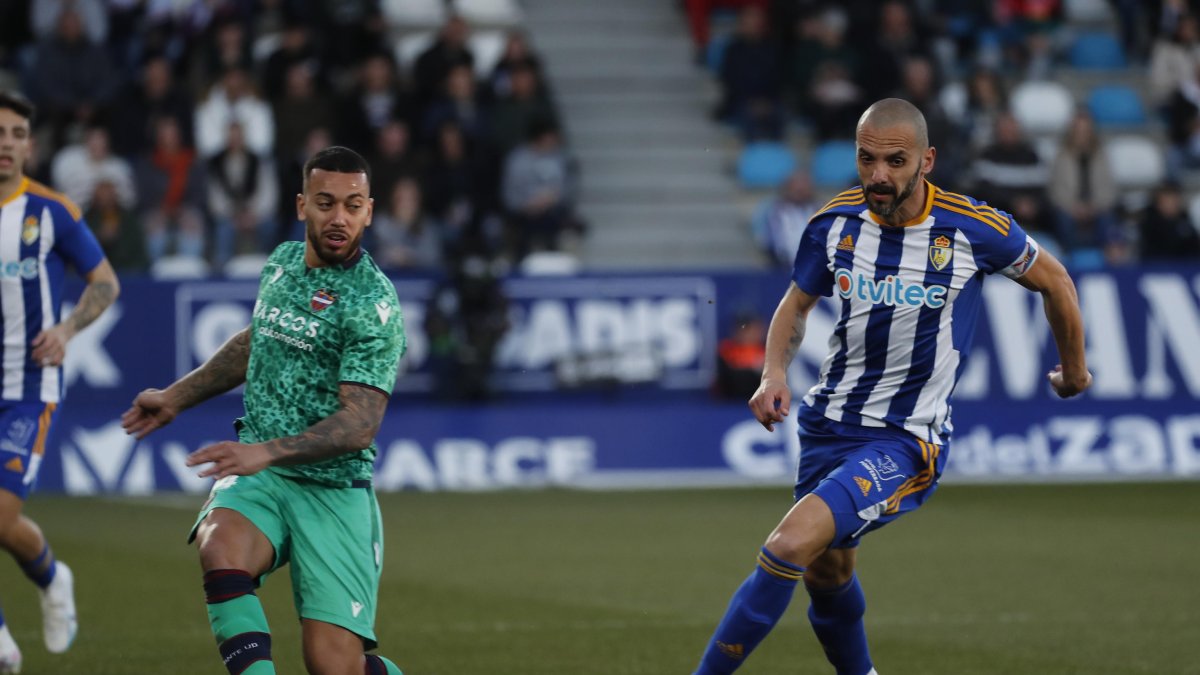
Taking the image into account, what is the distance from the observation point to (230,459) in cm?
570

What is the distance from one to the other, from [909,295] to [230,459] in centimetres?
263

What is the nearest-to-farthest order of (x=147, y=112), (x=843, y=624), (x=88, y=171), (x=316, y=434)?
(x=316, y=434), (x=843, y=624), (x=88, y=171), (x=147, y=112)

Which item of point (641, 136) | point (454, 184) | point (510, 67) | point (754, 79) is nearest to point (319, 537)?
point (454, 184)

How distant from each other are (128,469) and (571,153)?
23.7 feet

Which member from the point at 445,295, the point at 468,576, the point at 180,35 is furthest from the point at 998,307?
the point at 180,35

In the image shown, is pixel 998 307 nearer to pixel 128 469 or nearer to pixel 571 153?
pixel 571 153

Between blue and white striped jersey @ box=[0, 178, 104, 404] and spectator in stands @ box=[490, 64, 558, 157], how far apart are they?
11.1m

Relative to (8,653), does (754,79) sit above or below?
above

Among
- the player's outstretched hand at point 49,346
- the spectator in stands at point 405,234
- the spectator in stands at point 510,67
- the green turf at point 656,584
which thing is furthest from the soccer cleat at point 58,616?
the spectator in stands at point 510,67

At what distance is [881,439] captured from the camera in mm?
6934

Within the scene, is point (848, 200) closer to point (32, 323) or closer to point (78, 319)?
point (78, 319)

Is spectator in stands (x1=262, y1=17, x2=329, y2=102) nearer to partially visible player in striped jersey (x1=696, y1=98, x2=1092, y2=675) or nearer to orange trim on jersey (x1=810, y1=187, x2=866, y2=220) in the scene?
orange trim on jersey (x1=810, y1=187, x2=866, y2=220)

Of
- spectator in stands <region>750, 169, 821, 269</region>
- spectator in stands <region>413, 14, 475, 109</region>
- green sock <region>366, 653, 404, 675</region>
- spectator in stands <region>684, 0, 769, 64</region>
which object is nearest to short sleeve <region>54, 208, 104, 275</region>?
green sock <region>366, 653, 404, 675</region>

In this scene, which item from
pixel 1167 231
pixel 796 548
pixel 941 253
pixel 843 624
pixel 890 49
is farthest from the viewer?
pixel 890 49
